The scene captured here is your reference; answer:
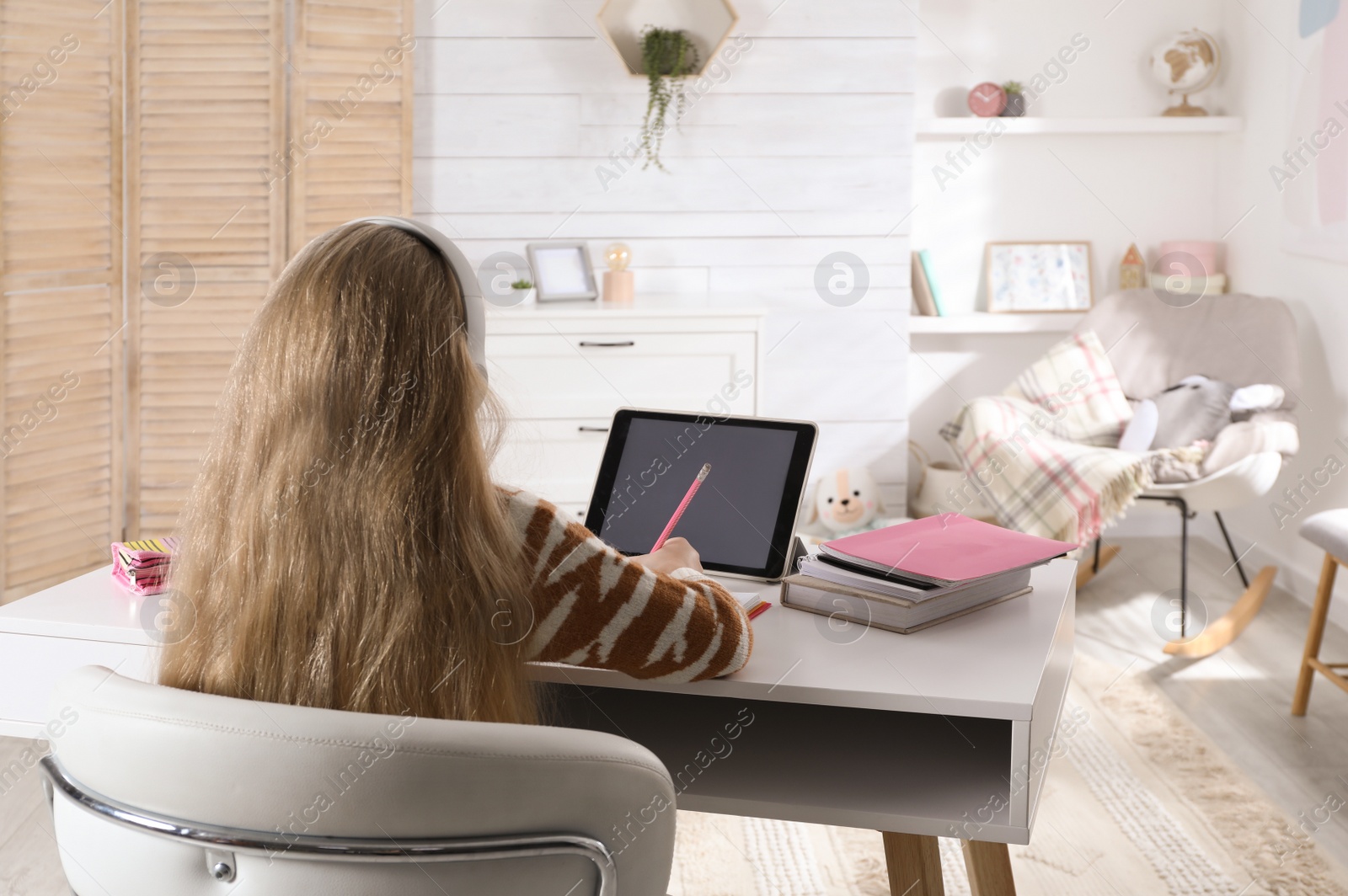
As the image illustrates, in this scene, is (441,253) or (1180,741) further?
(1180,741)

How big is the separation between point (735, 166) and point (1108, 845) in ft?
8.39

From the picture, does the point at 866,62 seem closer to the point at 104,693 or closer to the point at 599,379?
the point at 599,379

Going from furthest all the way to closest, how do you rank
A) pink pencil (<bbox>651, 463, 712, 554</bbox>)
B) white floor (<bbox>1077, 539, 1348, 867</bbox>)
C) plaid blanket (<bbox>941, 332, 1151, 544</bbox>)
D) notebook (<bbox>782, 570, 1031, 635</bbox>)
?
plaid blanket (<bbox>941, 332, 1151, 544</bbox>) → white floor (<bbox>1077, 539, 1348, 867</bbox>) → pink pencil (<bbox>651, 463, 712, 554</bbox>) → notebook (<bbox>782, 570, 1031, 635</bbox>)

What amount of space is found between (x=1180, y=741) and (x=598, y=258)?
2.37m

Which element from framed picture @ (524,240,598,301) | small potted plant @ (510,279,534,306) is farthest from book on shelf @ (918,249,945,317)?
small potted plant @ (510,279,534,306)

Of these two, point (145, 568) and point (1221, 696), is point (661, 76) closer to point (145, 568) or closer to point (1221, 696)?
point (1221, 696)

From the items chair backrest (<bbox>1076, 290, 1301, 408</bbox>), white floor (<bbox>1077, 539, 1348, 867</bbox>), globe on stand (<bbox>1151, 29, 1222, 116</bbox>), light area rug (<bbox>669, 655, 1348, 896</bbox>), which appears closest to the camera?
light area rug (<bbox>669, 655, 1348, 896</bbox>)

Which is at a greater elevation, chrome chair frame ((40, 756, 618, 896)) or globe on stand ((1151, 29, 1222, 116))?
globe on stand ((1151, 29, 1222, 116))

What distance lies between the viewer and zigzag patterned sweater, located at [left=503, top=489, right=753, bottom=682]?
3.41ft

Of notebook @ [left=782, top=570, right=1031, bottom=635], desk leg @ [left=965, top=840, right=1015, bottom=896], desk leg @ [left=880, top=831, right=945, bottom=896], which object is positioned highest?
notebook @ [left=782, top=570, right=1031, bottom=635]

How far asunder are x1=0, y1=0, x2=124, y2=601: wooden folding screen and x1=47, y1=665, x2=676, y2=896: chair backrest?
2.95 m

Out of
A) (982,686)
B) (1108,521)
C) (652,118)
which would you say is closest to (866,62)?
(652,118)

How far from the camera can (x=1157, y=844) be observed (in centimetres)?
221

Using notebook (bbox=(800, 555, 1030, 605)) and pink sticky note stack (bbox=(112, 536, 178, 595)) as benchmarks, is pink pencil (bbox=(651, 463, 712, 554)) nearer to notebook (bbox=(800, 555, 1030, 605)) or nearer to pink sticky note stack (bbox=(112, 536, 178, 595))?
notebook (bbox=(800, 555, 1030, 605))
